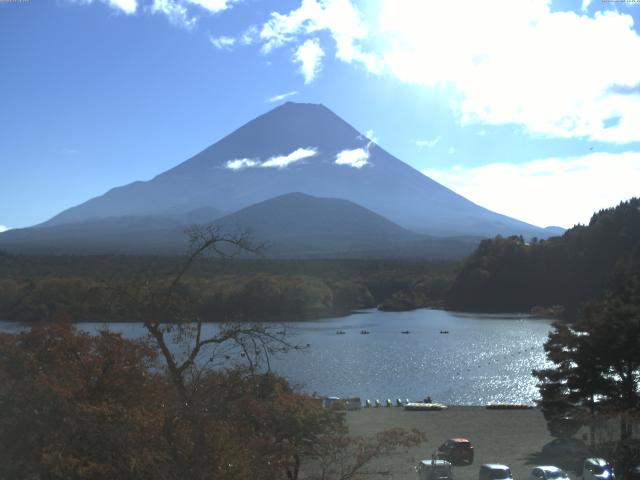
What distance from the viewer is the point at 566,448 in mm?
10984

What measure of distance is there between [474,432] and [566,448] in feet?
9.16

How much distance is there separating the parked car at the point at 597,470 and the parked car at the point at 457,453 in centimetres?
229

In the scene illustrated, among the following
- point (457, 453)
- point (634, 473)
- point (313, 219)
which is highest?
point (313, 219)

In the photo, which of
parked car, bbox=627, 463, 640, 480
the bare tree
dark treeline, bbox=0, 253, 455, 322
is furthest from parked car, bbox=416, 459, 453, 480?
dark treeline, bbox=0, 253, 455, 322

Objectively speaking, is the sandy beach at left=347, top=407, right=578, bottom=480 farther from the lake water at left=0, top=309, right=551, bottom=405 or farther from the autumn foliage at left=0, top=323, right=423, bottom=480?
the autumn foliage at left=0, top=323, right=423, bottom=480

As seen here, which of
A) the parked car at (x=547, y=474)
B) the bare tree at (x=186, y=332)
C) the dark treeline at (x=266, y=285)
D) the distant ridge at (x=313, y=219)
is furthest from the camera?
the distant ridge at (x=313, y=219)

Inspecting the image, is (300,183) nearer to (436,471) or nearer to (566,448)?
(566,448)

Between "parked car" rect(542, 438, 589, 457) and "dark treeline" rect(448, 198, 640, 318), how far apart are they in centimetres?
3497

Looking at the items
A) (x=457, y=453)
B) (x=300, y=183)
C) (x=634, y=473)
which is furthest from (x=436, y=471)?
(x=300, y=183)

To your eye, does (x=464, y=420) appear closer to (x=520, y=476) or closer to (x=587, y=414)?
(x=587, y=414)

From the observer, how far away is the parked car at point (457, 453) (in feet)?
35.1

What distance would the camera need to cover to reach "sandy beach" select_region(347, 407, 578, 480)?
10.4m

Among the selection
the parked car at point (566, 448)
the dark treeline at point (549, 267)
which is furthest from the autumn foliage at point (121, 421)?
the dark treeline at point (549, 267)

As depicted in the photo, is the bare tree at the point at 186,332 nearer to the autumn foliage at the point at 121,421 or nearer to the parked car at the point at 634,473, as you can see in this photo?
the autumn foliage at the point at 121,421
